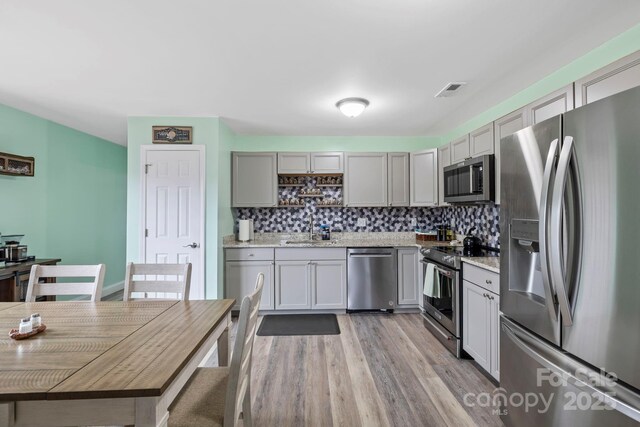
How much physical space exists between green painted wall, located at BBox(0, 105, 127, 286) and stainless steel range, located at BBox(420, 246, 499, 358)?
15.0 feet

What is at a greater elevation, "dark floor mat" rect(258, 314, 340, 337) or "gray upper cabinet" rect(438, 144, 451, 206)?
"gray upper cabinet" rect(438, 144, 451, 206)

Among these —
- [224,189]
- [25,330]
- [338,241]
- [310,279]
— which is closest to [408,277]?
[338,241]

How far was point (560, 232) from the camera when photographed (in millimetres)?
1245

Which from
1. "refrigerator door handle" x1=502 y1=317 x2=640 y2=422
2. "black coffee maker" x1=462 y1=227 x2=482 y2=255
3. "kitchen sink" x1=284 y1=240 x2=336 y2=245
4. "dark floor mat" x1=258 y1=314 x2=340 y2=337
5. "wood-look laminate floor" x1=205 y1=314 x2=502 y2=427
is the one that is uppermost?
"black coffee maker" x1=462 y1=227 x2=482 y2=255

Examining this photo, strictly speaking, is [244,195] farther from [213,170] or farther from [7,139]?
[7,139]

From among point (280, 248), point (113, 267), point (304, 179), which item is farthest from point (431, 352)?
point (113, 267)

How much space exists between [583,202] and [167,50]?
2568 mm

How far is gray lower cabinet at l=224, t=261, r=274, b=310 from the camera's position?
3.72 meters

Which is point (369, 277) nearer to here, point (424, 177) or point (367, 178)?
point (367, 178)

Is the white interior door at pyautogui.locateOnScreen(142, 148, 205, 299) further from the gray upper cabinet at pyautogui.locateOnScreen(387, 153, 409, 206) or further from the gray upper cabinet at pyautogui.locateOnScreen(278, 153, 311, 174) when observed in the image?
the gray upper cabinet at pyautogui.locateOnScreen(387, 153, 409, 206)

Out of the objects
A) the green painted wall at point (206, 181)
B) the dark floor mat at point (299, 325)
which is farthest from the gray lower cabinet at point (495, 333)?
the green painted wall at point (206, 181)

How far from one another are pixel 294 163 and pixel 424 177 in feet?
5.86

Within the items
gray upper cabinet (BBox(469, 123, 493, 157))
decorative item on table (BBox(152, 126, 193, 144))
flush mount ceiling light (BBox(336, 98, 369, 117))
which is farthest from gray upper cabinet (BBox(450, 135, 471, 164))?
decorative item on table (BBox(152, 126, 193, 144))

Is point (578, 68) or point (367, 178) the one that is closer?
point (578, 68)
